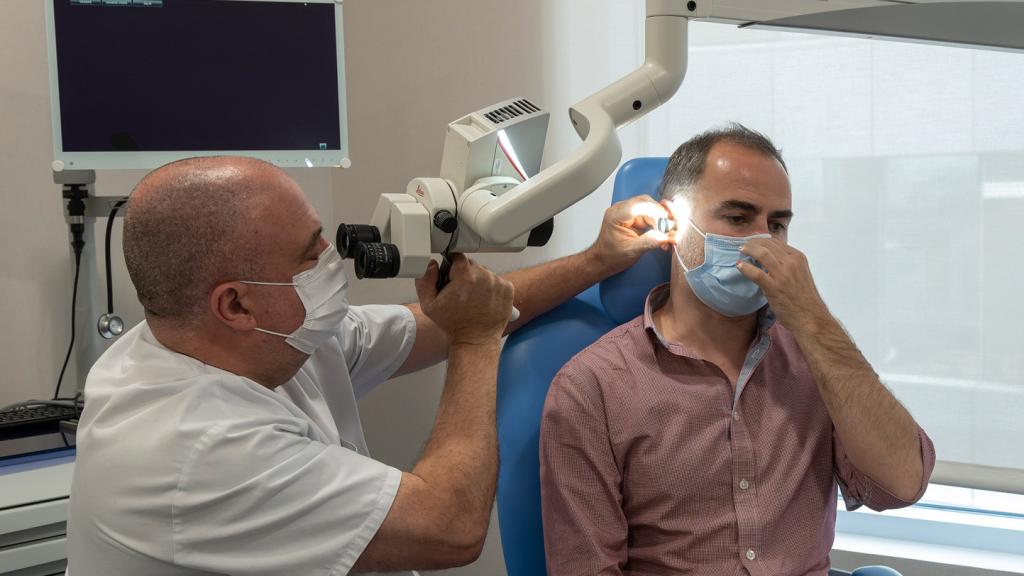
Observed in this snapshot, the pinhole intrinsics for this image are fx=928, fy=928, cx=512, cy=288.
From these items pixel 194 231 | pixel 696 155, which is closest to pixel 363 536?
pixel 194 231

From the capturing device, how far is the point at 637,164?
1.84 meters

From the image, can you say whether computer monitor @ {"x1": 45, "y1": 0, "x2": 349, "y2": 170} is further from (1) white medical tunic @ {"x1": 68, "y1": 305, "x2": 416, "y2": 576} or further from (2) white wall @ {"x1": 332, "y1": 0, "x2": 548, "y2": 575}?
(1) white medical tunic @ {"x1": 68, "y1": 305, "x2": 416, "y2": 576}

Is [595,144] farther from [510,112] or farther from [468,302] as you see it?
[468,302]

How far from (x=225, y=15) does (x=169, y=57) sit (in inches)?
6.5

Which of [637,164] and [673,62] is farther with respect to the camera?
[637,164]

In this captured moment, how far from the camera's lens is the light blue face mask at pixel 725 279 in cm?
162

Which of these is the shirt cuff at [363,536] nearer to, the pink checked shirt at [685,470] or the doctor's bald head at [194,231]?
the doctor's bald head at [194,231]

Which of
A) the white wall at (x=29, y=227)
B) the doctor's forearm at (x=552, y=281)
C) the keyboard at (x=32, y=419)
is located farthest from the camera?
the white wall at (x=29, y=227)

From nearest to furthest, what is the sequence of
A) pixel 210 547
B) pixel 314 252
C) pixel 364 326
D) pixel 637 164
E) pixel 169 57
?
pixel 210 547 → pixel 314 252 → pixel 364 326 → pixel 637 164 → pixel 169 57

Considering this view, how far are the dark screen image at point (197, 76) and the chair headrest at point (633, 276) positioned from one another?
0.86 metres

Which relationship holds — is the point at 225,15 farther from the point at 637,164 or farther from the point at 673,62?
the point at 673,62

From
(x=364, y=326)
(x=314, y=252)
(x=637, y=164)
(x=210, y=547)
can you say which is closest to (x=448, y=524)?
(x=210, y=547)

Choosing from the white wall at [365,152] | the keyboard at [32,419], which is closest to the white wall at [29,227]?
the white wall at [365,152]

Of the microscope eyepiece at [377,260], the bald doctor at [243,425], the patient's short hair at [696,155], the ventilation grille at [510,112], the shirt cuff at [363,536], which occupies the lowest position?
the shirt cuff at [363,536]
